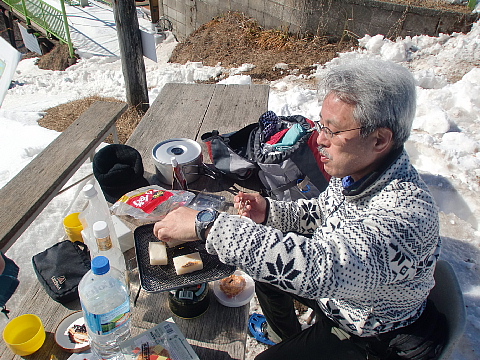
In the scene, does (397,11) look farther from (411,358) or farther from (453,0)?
(411,358)

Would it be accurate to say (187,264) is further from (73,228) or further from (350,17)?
(350,17)

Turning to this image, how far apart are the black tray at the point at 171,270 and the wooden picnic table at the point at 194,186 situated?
144 mm

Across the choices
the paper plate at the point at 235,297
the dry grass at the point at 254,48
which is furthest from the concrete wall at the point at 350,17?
the paper plate at the point at 235,297

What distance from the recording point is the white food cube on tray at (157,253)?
4.91 ft

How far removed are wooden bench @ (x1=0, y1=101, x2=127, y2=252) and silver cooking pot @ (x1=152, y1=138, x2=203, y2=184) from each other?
783 millimetres

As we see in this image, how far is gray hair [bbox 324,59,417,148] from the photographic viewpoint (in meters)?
1.31

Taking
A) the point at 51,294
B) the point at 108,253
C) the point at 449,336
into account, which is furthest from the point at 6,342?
the point at 449,336

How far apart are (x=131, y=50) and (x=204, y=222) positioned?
380 centimetres

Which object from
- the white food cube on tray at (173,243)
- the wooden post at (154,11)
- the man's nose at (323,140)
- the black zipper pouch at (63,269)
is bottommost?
the wooden post at (154,11)

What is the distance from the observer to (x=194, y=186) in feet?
7.56

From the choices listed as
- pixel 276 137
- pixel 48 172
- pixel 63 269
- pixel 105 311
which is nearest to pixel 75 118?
pixel 48 172

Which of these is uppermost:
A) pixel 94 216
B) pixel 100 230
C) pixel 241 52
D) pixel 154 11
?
pixel 100 230

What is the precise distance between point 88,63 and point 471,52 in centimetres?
876

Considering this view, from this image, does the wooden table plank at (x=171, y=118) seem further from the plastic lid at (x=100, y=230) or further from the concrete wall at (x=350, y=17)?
the concrete wall at (x=350, y=17)
